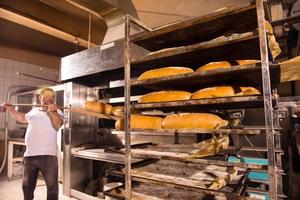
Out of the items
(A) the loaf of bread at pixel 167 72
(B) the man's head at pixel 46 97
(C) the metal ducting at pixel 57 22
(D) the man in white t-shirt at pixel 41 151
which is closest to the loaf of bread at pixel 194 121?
(A) the loaf of bread at pixel 167 72

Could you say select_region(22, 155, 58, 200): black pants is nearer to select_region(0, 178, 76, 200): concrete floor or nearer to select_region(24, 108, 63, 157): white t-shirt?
select_region(24, 108, 63, 157): white t-shirt

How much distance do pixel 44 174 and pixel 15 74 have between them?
9.95 ft

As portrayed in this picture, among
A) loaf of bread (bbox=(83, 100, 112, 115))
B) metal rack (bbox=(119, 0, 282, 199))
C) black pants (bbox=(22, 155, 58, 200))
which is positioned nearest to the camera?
metal rack (bbox=(119, 0, 282, 199))

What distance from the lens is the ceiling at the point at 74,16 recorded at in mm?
2326

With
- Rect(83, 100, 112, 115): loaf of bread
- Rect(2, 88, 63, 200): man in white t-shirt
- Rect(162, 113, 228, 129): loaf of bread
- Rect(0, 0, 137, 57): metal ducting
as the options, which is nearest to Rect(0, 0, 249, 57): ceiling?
Rect(0, 0, 137, 57): metal ducting

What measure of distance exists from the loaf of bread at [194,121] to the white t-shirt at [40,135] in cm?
146

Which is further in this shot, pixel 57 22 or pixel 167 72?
pixel 57 22

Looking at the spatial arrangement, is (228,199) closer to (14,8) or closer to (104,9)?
(104,9)

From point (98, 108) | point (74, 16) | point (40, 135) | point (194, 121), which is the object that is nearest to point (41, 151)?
point (40, 135)

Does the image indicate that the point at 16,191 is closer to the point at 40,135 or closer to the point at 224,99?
the point at 40,135

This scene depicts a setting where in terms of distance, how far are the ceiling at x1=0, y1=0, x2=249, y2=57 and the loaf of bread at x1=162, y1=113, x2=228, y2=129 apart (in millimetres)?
1388

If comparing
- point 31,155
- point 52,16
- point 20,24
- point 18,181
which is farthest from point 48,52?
point 31,155

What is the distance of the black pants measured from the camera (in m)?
2.14

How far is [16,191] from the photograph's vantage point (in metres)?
2.86
